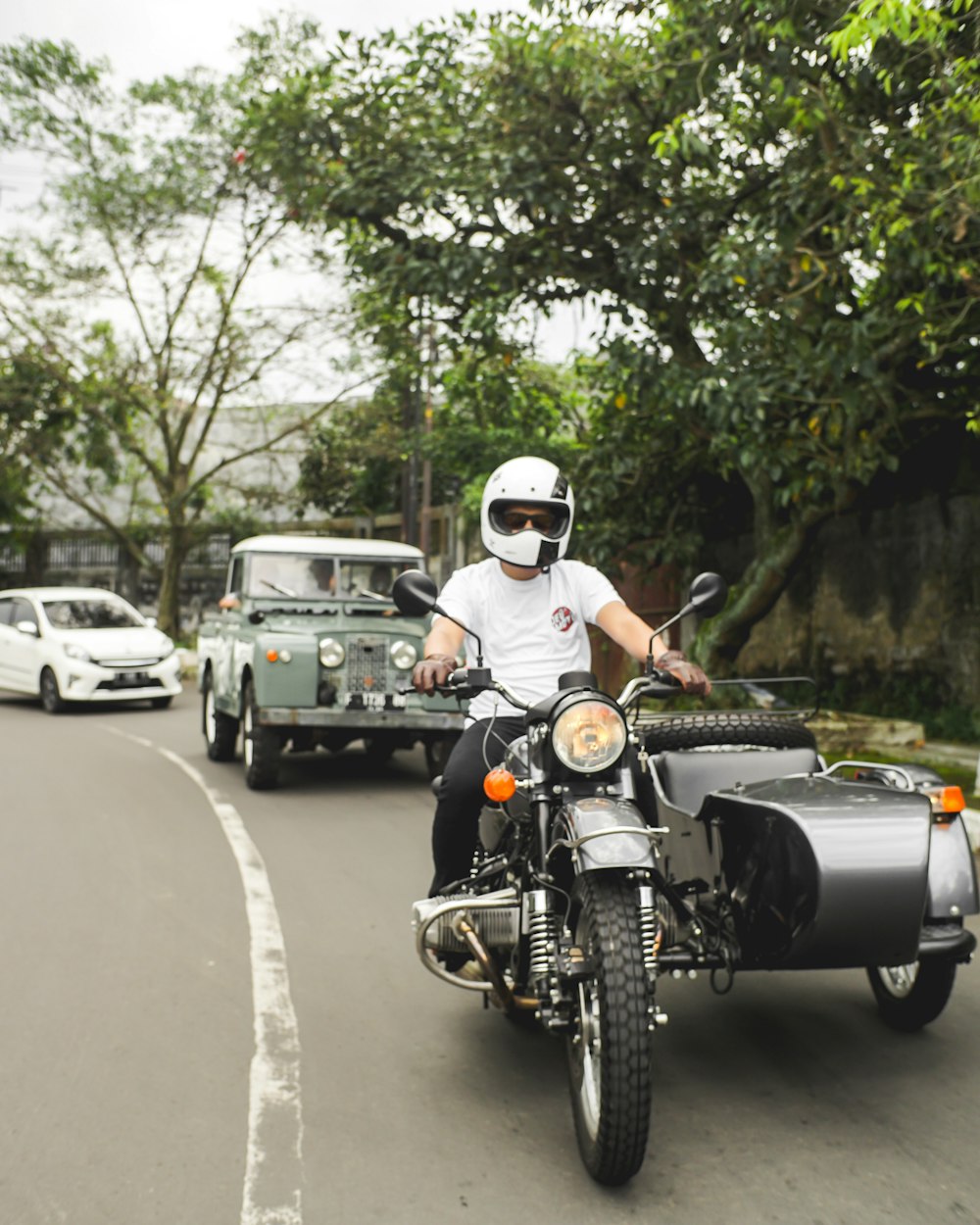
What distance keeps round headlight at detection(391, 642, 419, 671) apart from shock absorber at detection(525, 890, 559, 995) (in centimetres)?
663

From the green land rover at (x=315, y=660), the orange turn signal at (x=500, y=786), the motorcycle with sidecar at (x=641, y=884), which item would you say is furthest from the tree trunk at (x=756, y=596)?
the orange turn signal at (x=500, y=786)

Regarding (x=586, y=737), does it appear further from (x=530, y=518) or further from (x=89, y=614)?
(x=89, y=614)

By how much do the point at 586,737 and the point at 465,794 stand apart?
742 mm

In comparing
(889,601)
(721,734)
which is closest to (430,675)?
(721,734)

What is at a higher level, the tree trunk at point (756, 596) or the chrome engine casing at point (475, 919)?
the tree trunk at point (756, 596)

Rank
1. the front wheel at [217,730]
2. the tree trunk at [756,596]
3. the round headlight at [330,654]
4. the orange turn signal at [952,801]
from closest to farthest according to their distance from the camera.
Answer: the orange turn signal at [952,801] → the round headlight at [330,654] → the front wheel at [217,730] → the tree trunk at [756,596]

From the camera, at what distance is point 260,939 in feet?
19.5

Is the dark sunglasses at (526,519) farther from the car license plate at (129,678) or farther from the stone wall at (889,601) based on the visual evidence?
the car license plate at (129,678)

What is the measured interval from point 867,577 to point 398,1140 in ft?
38.1

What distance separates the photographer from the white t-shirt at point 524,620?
462 centimetres

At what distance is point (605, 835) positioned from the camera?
3551mm

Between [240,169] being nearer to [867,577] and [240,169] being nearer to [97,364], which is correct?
[97,364]

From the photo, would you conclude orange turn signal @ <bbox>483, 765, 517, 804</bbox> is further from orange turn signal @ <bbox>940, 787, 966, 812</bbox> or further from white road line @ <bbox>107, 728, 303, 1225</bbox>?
orange turn signal @ <bbox>940, 787, 966, 812</bbox>

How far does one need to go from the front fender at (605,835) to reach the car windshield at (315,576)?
327 inches
